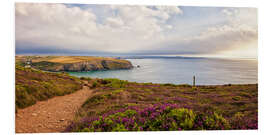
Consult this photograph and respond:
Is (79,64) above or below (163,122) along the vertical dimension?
above

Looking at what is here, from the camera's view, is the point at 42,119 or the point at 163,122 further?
the point at 42,119

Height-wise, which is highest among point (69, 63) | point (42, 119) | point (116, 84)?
point (69, 63)

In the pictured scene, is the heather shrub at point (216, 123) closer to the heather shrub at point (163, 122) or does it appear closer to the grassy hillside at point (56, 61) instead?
the heather shrub at point (163, 122)

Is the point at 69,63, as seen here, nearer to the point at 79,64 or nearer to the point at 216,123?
the point at 79,64

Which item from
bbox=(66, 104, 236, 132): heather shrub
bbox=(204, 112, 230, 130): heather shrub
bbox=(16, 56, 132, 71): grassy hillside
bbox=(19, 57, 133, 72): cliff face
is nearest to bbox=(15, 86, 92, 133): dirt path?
bbox=(66, 104, 236, 132): heather shrub

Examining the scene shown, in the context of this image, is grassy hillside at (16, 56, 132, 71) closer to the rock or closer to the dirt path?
the rock

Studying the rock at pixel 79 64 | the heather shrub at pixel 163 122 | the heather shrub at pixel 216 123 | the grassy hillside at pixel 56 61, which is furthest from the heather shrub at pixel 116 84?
the heather shrub at pixel 216 123

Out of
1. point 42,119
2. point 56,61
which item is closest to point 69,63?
point 56,61

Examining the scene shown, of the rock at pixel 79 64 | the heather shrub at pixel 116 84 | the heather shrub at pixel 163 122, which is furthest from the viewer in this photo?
the rock at pixel 79 64

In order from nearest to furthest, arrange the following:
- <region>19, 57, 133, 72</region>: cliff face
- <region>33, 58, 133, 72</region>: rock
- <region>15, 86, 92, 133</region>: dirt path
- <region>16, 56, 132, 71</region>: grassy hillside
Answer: <region>15, 86, 92, 133</region>: dirt path < <region>16, 56, 132, 71</region>: grassy hillside < <region>19, 57, 133, 72</region>: cliff face < <region>33, 58, 133, 72</region>: rock

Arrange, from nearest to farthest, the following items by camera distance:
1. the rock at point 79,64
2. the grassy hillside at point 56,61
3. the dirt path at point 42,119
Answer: the dirt path at point 42,119 < the grassy hillside at point 56,61 < the rock at point 79,64
